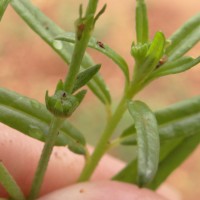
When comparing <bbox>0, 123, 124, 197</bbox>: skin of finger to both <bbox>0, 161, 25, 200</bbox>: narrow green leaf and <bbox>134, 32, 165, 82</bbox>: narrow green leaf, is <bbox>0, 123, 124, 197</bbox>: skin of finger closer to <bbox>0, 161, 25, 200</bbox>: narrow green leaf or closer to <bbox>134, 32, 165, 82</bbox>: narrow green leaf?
<bbox>0, 161, 25, 200</bbox>: narrow green leaf

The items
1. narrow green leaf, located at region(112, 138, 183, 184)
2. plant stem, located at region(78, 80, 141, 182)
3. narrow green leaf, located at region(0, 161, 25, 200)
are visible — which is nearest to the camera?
narrow green leaf, located at region(0, 161, 25, 200)

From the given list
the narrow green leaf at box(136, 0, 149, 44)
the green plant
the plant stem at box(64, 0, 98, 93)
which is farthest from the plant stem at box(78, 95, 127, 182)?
the plant stem at box(64, 0, 98, 93)

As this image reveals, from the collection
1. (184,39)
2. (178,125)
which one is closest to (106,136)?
(178,125)

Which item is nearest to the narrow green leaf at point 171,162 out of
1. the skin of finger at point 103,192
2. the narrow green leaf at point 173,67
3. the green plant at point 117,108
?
the green plant at point 117,108

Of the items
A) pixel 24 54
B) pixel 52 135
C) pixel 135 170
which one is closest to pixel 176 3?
pixel 24 54

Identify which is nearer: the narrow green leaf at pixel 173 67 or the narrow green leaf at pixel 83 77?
the narrow green leaf at pixel 83 77

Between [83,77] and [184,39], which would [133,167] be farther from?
[83,77]

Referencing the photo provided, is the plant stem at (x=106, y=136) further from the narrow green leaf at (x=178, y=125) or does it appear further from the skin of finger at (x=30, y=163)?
the skin of finger at (x=30, y=163)
